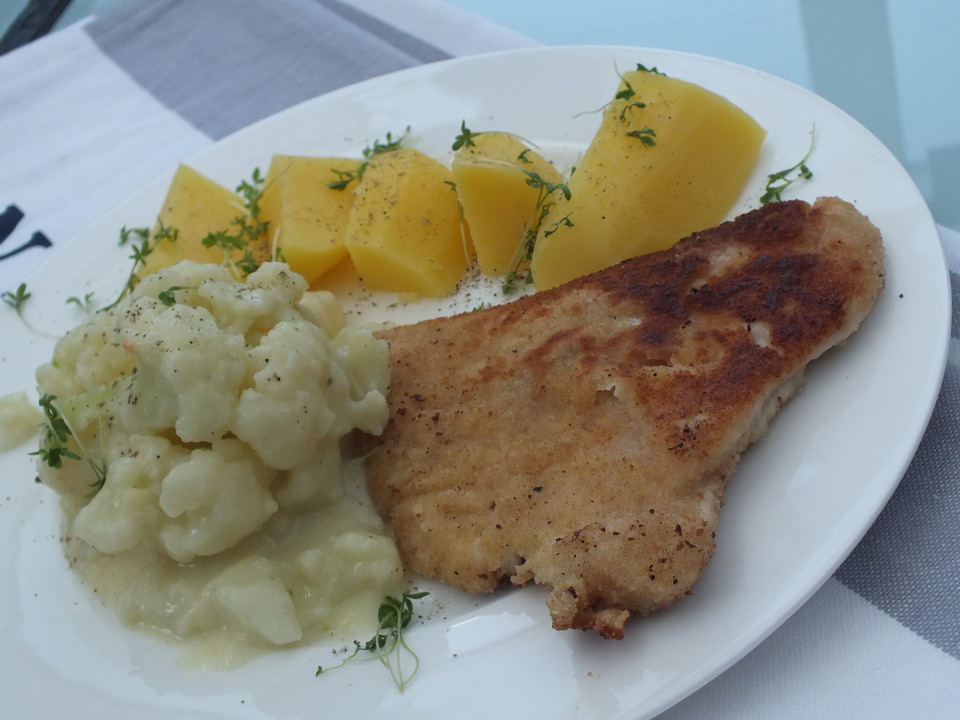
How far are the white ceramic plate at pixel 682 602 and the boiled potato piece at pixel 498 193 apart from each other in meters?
0.75

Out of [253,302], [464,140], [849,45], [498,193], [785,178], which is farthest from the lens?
[849,45]

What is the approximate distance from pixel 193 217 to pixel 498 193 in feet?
4.33

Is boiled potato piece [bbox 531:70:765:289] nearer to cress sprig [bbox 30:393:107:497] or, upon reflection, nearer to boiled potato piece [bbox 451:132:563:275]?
boiled potato piece [bbox 451:132:563:275]

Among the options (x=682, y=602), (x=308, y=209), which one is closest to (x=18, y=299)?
(x=308, y=209)

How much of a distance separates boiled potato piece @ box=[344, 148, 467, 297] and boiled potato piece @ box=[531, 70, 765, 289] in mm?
420

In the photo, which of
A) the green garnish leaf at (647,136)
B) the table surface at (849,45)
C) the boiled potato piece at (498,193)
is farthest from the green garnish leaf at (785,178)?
the boiled potato piece at (498,193)

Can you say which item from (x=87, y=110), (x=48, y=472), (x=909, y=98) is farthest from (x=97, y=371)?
(x=909, y=98)

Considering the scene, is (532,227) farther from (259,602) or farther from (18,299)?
(18,299)

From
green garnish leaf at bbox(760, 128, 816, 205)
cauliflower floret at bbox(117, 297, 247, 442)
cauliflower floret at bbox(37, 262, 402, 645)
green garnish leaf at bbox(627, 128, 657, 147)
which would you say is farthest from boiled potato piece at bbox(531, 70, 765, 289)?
cauliflower floret at bbox(117, 297, 247, 442)

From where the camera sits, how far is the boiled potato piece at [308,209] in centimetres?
330

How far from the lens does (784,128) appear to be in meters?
2.98

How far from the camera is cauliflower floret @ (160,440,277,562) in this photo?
7.34ft

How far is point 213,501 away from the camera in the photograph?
7.39 ft

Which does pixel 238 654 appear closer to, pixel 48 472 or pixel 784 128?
pixel 48 472
